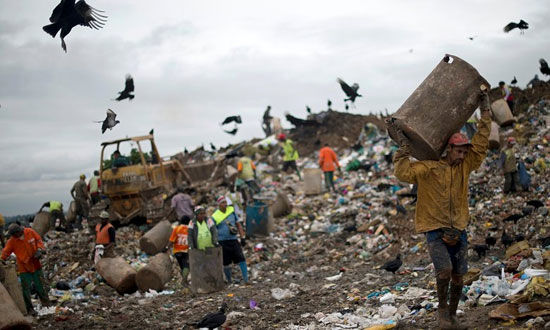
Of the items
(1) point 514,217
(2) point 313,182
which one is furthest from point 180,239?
(2) point 313,182

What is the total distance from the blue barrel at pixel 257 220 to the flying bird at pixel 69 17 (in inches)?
247

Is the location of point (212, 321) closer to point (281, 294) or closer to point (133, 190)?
point (281, 294)

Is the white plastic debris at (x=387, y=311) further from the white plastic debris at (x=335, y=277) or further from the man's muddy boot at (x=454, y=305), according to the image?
the white plastic debris at (x=335, y=277)

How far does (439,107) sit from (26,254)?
5.84m

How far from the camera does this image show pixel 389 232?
9.16 metres

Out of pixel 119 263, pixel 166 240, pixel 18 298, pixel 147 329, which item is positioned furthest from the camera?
pixel 166 240

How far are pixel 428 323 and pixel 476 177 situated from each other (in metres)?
7.37

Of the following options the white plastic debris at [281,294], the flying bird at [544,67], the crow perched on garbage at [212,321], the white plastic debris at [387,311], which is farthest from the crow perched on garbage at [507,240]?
the flying bird at [544,67]

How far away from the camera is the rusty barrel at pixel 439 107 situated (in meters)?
3.72

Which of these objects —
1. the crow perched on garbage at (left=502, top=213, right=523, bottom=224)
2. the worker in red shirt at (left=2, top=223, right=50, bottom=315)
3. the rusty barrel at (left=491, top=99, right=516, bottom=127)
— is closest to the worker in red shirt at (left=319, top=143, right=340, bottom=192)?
the rusty barrel at (left=491, top=99, right=516, bottom=127)

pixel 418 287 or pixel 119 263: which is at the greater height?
pixel 119 263

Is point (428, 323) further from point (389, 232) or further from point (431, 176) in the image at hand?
point (389, 232)

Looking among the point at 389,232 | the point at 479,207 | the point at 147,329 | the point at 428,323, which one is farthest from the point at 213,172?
the point at 428,323

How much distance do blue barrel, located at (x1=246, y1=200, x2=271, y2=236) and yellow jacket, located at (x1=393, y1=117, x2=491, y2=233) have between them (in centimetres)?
661
